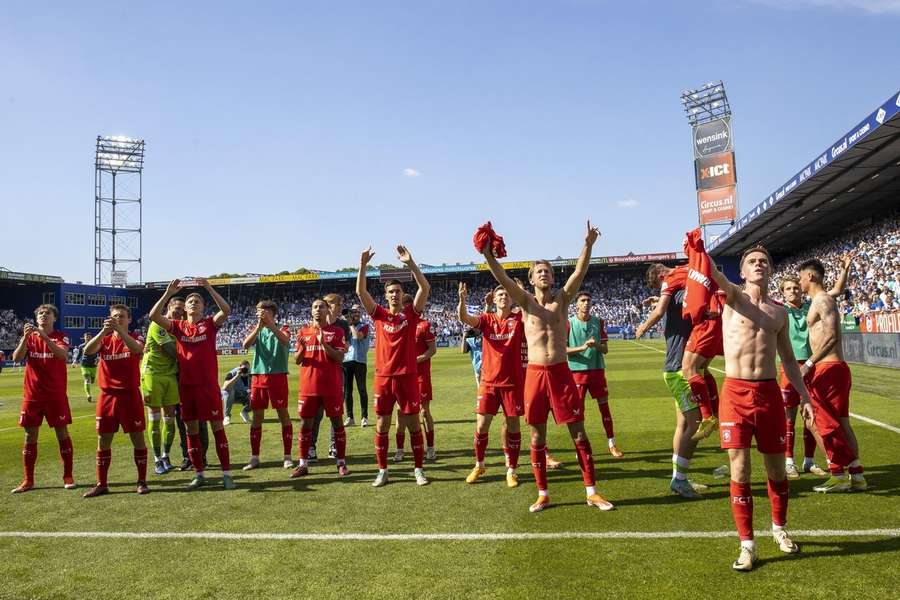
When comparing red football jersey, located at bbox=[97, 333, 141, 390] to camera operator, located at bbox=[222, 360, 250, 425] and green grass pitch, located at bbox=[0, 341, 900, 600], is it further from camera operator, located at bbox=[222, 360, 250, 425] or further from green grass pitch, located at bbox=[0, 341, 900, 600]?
camera operator, located at bbox=[222, 360, 250, 425]

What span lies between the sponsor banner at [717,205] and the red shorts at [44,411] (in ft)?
162

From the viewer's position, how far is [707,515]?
213 inches

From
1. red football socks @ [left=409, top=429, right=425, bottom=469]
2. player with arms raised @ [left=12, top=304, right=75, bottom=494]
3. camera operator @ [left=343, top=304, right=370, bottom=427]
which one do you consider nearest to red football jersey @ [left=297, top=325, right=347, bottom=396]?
red football socks @ [left=409, top=429, right=425, bottom=469]

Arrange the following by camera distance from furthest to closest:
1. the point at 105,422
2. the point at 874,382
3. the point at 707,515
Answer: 1. the point at 874,382
2. the point at 105,422
3. the point at 707,515

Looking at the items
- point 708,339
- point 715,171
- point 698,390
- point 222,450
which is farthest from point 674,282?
point 715,171

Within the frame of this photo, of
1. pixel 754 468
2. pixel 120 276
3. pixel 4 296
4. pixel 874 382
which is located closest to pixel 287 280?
pixel 120 276

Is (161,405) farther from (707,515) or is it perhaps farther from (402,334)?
(707,515)

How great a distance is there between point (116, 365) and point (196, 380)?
97 cm

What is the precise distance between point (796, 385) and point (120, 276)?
246 ft

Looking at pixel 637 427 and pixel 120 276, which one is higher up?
pixel 120 276

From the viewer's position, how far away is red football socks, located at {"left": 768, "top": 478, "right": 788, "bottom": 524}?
14.7 feet

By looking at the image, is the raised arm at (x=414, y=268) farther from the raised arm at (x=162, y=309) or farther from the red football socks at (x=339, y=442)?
the raised arm at (x=162, y=309)

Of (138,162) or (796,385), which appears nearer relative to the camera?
(796,385)

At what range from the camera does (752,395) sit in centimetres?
440
